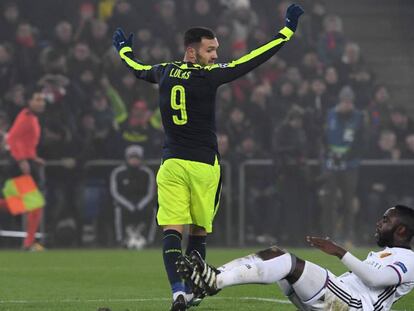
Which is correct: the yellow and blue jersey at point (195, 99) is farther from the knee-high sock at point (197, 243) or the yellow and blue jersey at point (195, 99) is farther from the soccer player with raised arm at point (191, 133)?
the knee-high sock at point (197, 243)

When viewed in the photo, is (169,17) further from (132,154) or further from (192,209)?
(192,209)

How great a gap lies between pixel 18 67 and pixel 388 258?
549 inches

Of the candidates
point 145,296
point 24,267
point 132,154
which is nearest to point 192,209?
point 145,296

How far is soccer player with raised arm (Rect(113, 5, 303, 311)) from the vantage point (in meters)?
8.70

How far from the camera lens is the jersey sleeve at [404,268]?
7.25 m

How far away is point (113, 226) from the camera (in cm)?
1959

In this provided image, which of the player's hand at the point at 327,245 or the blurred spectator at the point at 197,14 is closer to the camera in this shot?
the player's hand at the point at 327,245

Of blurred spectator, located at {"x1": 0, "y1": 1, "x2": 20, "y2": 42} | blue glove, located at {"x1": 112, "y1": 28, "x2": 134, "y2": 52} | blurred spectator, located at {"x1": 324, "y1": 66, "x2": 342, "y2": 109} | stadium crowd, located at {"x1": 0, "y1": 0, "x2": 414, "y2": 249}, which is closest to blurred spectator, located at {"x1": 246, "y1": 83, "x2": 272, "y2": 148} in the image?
stadium crowd, located at {"x1": 0, "y1": 0, "x2": 414, "y2": 249}

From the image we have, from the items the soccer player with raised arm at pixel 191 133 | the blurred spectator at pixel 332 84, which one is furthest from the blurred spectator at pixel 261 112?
the soccer player with raised arm at pixel 191 133

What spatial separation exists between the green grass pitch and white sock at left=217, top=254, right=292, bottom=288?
1.96m

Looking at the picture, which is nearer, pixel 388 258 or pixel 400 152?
pixel 388 258

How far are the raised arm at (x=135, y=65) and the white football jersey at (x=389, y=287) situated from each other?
2.48 meters

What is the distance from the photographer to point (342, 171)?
2000cm

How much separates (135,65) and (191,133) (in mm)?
928
